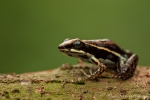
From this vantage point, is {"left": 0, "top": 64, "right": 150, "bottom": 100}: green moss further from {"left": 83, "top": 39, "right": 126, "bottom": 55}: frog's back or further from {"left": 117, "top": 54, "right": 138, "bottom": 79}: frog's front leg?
{"left": 83, "top": 39, "right": 126, "bottom": 55}: frog's back

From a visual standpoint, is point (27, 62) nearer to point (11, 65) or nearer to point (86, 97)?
point (11, 65)

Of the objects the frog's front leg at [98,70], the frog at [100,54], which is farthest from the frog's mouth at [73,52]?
the frog's front leg at [98,70]

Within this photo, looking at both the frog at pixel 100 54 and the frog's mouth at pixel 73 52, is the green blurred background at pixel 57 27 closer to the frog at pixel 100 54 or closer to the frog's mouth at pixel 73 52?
the frog at pixel 100 54

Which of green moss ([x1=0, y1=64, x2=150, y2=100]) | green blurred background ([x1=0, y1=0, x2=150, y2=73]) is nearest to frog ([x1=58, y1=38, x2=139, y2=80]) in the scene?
green moss ([x1=0, y1=64, x2=150, y2=100])

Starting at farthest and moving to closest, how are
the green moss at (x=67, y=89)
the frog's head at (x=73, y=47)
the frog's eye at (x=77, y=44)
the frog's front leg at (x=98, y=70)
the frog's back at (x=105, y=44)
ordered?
the frog's back at (x=105, y=44)
the frog's eye at (x=77, y=44)
the frog's head at (x=73, y=47)
the frog's front leg at (x=98, y=70)
the green moss at (x=67, y=89)

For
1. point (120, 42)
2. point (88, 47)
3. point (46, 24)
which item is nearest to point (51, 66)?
point (46, 24)

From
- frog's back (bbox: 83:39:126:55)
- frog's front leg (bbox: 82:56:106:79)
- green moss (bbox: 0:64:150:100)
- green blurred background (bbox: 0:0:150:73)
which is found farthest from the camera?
green blurred background (bbox: 0:0:150:73)
